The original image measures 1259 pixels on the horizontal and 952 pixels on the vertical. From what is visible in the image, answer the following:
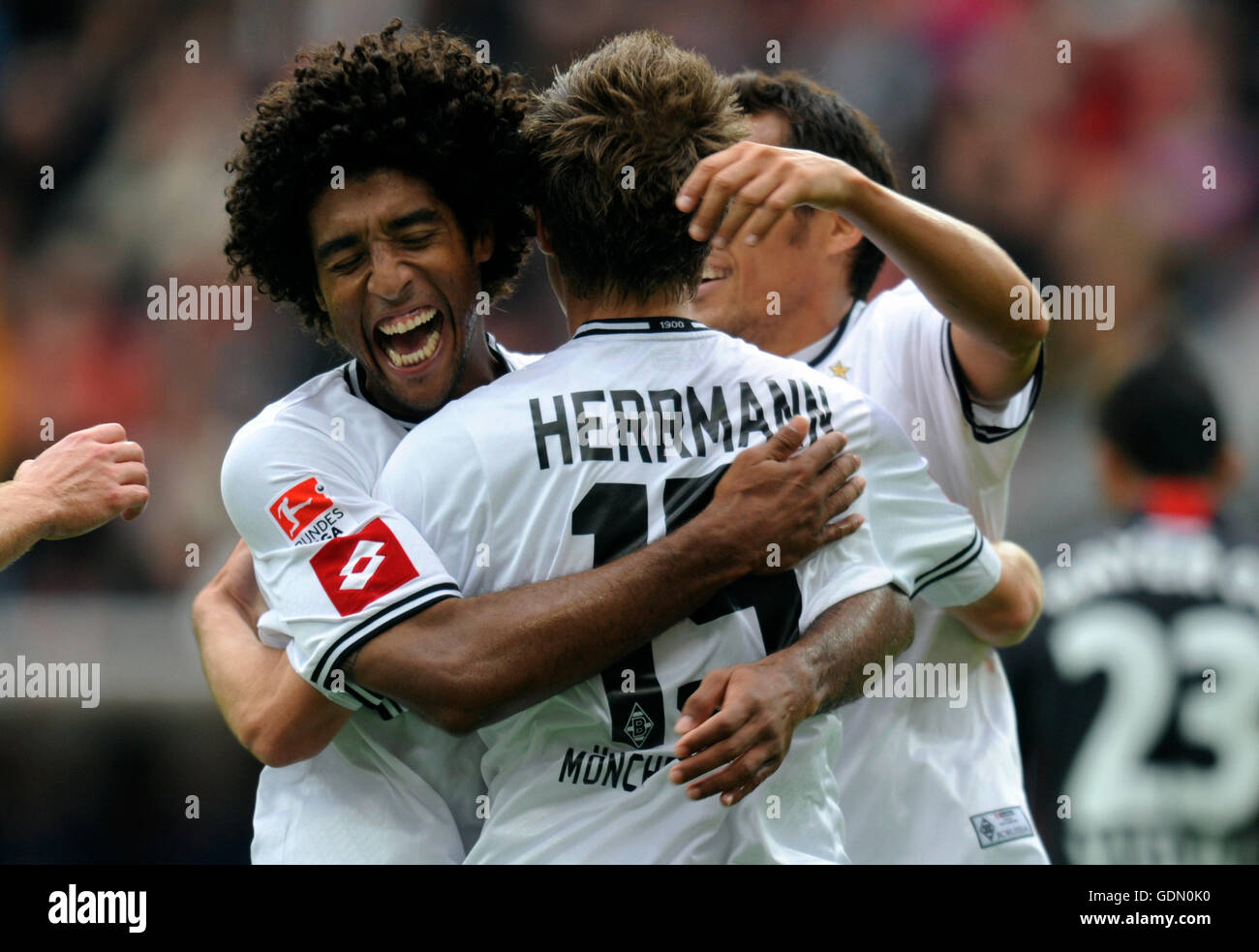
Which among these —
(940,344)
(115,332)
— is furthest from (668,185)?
(115,332)

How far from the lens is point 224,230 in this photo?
6.33 metres

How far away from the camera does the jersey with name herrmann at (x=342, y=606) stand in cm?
220

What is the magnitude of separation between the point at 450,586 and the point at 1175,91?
555 centimetres

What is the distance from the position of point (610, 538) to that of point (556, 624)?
201 millimetres

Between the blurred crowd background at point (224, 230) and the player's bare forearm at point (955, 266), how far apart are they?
2.90 m

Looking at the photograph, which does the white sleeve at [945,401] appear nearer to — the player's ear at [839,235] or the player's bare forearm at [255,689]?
the player's ear at [839,235]

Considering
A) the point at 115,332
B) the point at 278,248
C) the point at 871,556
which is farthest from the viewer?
the point at 115,332

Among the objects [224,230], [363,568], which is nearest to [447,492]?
[363,568]

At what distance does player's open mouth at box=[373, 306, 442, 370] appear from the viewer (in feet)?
8.20

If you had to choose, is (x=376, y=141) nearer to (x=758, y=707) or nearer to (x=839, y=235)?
(x=758, y=707)

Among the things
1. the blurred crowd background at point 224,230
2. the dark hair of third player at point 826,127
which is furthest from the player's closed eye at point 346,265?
the blurred crowd background at point 224,230

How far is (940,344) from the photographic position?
311cm

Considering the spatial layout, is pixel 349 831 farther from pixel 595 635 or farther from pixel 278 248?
pixel 278 248

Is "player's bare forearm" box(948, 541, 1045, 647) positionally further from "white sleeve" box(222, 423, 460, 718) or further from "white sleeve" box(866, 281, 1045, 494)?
"white sleeve" box(222, 423, 460, 718)
